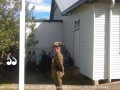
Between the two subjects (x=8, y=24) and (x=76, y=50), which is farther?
(x=76, y=50)

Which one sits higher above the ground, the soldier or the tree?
the tree

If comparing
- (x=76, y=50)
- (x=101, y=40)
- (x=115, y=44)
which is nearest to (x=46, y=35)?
(x=76, y=50)

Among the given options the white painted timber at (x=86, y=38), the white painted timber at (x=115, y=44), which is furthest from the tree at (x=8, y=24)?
the white painted timber at (x=115, y=44)

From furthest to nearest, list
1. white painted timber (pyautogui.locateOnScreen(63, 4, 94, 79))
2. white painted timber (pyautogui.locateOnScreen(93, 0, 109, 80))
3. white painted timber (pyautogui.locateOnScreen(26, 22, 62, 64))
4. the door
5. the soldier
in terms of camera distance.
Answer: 1. white painted timber (pyautogui.locateOnScreen(26, 22, 62, 64))
2. the door
3. white painted timber (pyautogui.locateOnScreen(63, 4, 94, 79))
4. white painted timber (pyautogui.locateOnScreen(93, 0, 109, 80))
5. the soldier

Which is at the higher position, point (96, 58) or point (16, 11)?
point (16, 11)

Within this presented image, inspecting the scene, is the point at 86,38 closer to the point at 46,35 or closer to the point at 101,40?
the point at 101,40

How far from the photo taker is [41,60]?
1650 cm

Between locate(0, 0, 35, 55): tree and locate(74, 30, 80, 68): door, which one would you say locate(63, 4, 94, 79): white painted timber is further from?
locate(0, 0, 35, 55): tree

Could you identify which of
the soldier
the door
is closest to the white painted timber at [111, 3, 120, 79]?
the door

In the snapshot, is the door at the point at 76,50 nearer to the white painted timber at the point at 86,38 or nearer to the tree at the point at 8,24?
the white painted timber at the point at 86,38

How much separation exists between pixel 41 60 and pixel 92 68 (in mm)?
6177

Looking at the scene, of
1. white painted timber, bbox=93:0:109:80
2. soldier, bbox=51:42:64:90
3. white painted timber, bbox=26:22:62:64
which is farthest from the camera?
white painted timber, bbox=26:22:62:64

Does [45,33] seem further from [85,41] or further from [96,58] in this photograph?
[96,58]

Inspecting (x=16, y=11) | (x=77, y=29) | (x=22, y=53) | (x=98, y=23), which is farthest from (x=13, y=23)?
(x=22, y=53)
